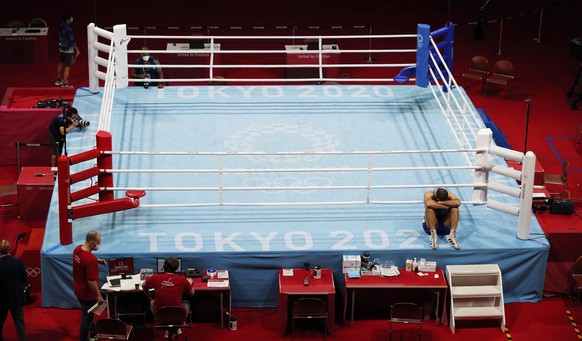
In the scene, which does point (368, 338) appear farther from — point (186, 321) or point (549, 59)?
point (549, 59)

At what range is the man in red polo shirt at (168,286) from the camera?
12062mm

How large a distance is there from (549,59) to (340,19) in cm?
474

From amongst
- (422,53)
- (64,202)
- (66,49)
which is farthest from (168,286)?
(66,49)

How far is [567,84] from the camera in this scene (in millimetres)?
21391

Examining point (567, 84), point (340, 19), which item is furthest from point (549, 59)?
point (340, 19)

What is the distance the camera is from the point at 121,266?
12680mm

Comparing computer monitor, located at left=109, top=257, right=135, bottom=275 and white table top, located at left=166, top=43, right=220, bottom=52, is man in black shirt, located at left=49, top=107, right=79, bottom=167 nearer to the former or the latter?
computer monitor, located at left=109, top=257, right=135, bottom=275

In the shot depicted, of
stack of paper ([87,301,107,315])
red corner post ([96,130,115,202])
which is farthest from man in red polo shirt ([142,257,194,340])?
red corner post ([96,130,115,202])

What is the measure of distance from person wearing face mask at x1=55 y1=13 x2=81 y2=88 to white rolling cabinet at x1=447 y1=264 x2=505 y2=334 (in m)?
9.47

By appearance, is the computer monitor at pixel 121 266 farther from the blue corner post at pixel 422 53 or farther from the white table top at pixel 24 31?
the white table top at pixel 24 31

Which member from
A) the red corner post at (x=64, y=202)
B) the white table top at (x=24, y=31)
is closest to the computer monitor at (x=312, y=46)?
the white table top at (x=24, y=31)

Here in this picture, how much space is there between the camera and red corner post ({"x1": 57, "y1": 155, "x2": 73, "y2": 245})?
1259 cm

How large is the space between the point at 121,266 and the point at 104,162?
54.7 inches

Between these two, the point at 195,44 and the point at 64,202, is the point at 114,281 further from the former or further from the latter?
the point at 195,44
